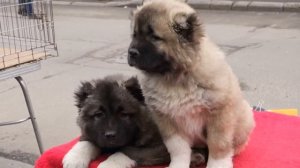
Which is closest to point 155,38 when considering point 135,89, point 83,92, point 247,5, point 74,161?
point 135,89

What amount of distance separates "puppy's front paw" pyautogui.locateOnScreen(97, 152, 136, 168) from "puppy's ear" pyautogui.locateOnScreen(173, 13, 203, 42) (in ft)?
2.21

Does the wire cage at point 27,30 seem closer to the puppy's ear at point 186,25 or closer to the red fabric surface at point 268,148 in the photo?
the red fabric surface at point 268,148

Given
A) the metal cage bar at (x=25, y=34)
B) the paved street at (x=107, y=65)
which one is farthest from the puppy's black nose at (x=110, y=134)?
the paved street at (x=107, y=65)

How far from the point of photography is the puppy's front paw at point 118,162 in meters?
2.56

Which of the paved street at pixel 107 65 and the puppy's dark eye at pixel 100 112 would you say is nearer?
the puppy's dark eye at pixel 100 112

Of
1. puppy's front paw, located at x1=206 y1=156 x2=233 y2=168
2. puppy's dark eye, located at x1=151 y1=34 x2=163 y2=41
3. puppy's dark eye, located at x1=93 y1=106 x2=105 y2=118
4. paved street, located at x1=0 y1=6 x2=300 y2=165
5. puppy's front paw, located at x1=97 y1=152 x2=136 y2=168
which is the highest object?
puppy's dark eye, located at x1=151 y1=34 x2=163 y2=41

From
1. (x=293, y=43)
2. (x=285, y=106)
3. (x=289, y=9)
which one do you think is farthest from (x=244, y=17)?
(x=285, y=106)

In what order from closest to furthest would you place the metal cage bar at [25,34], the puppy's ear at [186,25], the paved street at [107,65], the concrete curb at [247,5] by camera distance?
1. the puppy's ear at [186,25]
2. the metal cage bar at [25,34]
3. the paved street at [107,65]
4. the concrete curb at [247,5]

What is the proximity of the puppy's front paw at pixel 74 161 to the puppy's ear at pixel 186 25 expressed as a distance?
31.7 inches

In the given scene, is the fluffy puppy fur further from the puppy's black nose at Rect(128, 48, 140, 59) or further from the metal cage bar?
the metal cage bar

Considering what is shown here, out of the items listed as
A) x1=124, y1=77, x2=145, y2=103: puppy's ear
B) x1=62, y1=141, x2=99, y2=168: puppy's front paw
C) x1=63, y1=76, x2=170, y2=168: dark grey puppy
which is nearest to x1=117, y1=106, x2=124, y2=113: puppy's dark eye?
x1=63, y1=76, x2=170, y2=168: dark grey puppy

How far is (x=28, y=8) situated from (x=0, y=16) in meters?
0.41

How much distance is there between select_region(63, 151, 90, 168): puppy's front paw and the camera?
261 centimetres

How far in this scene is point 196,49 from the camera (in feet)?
8.14
